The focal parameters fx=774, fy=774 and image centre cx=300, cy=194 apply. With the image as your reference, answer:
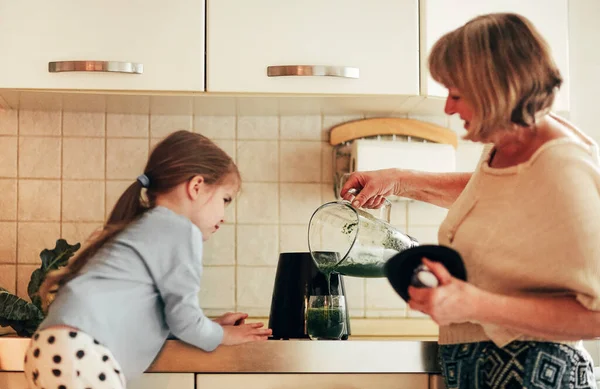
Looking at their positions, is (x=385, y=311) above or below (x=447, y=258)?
below

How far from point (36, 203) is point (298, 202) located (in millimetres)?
714

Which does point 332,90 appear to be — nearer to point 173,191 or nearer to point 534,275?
point 173,191

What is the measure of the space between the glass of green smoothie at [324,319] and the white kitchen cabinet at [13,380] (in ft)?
1.91

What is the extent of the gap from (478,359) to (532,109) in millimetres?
412

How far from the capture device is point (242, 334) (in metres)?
1.53

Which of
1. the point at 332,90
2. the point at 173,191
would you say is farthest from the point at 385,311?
the point at 173,191

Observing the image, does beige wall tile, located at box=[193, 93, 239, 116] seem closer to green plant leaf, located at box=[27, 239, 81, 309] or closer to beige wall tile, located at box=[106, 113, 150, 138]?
beige wall tile, located at box=[106, 113, 150, 138]

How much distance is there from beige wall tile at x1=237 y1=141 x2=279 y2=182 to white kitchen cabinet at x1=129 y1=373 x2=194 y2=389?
753 millimetres

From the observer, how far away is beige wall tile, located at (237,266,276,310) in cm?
213

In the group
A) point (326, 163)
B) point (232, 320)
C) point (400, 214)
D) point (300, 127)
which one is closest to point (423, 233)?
point (400, 214)

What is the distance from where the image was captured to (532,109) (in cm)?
114

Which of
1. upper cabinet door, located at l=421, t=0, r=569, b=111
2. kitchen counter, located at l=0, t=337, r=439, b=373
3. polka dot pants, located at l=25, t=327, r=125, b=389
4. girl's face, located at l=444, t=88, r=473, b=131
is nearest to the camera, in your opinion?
girl's face, located at l=444, t=88, r=473, b=131

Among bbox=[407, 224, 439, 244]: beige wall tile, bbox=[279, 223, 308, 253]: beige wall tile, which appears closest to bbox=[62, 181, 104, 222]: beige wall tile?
bbox=[279, 223, 308, 253]: beige wall tile

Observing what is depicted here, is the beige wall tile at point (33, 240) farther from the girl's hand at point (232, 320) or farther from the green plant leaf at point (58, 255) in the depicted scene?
the girl's hand at point (232, 320)
